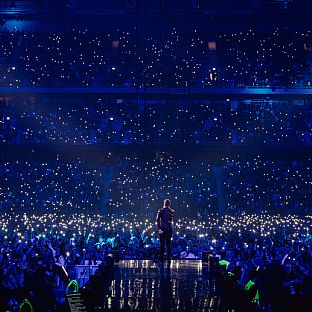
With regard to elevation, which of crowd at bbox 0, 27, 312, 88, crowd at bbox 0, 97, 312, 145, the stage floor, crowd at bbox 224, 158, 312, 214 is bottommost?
the stage floor

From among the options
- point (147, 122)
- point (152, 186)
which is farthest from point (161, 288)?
point (147, 122)

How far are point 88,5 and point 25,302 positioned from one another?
93.9ft

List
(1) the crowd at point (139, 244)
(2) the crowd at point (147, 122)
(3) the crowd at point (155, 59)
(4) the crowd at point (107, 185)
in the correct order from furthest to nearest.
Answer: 1. (3) the crowd at point (155, 59)
2. (2) the crowd at point (147, 122)
3. (4) the crowd at point (107, 185)
4. (1) the crowd at point (139, 244)

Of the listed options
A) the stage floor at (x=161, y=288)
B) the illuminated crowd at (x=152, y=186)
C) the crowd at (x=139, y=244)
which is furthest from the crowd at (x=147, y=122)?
the stage floor at (x=161, y=288)

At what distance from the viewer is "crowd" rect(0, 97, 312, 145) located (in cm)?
2986

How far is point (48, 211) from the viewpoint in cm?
2662

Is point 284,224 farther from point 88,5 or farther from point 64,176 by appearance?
point 88,5

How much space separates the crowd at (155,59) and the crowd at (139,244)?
8.02 meters

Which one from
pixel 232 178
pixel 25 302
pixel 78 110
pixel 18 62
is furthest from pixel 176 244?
pixel 18 62

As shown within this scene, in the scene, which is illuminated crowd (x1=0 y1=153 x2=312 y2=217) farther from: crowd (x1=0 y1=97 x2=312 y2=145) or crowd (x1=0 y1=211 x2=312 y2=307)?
crowd (x1=0 y1=97 x2=312 y2=145)

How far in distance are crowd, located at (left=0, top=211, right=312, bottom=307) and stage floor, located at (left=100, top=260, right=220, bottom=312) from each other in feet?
2.58

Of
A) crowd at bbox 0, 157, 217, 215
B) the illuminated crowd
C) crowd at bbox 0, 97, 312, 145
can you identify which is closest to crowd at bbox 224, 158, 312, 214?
the illuminated crowd

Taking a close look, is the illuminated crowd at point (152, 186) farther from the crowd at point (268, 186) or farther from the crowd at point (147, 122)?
the crowd at point (147, 122)

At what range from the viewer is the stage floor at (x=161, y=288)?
8805 millimetres
